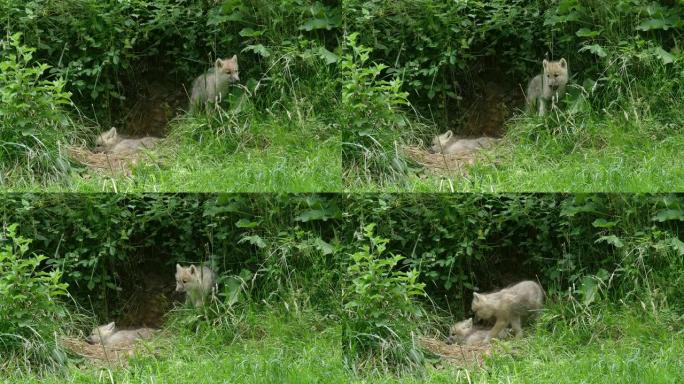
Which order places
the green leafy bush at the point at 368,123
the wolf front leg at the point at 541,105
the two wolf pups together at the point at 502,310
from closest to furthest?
the green leafy bush at the point at 368,123
the two wolf pups together at the point at 502,310
the wolf front leg at the point at 541,105

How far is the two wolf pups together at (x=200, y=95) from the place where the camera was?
741 cm

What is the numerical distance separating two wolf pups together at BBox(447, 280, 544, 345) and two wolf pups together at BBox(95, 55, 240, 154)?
2247 millimetres

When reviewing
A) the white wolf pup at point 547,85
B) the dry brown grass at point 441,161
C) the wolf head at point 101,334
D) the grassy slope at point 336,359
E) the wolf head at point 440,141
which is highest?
the white wolf pup at point 547,85

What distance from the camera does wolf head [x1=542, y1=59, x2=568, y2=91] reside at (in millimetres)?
7418

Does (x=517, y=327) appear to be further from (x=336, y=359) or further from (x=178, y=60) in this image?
(x=178, y=60)

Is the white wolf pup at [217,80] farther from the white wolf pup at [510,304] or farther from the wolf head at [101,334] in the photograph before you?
the white wolf pup at [510,304]

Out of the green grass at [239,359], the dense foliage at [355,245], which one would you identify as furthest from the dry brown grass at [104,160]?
the green grass at [239,359]

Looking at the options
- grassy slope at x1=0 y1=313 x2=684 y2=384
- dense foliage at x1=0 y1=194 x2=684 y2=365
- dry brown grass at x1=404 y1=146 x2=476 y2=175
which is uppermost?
dry brown grass at x1=404 y1=146 x2=476 y2=175

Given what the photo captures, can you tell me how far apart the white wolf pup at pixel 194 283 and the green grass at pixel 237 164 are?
56cm

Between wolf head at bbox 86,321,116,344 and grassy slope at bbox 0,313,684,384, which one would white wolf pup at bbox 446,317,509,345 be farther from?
wolf head at bbox 86,321,116,344

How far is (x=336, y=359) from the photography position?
7184mm

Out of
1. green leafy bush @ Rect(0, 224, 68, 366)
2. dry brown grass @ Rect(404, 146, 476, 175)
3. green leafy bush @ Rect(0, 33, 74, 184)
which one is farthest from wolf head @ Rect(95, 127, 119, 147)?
dry brown grass @ Rect(404, 146, 476, 175)

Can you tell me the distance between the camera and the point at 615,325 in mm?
7312

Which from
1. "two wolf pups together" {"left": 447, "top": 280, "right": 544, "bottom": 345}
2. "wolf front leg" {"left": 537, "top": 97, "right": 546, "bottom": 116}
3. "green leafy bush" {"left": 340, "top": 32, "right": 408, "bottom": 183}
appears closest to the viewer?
"green leafy bush" {"left": 340, "top": 32, "right": 408, "bottom": 183}
